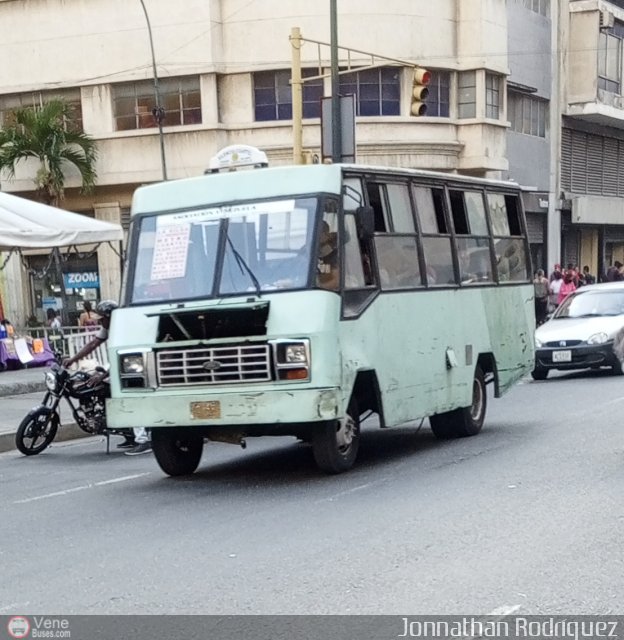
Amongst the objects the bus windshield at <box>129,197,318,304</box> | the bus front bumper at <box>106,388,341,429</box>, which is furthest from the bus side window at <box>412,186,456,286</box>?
the bus front bumper at <box>106,388,341,429</box>

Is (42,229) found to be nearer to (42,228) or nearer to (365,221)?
(42,228)

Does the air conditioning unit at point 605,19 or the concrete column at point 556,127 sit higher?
the air conditioning unit at point 605,19

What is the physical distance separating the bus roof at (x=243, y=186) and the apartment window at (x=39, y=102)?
948 inches

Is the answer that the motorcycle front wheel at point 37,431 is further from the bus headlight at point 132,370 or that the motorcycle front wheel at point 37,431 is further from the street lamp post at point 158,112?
the street lamp post at point 158,112

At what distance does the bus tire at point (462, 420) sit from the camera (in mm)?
12836

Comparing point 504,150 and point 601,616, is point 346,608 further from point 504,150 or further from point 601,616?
point 504,150

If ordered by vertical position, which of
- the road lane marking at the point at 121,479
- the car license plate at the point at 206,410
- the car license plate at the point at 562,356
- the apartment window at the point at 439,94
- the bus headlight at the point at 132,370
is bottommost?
the car license plate at the point at 562,356

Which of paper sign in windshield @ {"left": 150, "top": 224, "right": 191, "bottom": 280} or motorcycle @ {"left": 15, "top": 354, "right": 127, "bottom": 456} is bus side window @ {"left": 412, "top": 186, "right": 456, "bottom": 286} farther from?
motorcycle @ {"left": 15, "top": 354, "right": 127, "bottom": 456}

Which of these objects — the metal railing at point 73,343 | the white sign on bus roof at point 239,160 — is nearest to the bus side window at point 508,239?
the white sign on bus roof at point 239,160

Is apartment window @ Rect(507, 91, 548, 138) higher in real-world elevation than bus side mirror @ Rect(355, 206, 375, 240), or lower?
higher

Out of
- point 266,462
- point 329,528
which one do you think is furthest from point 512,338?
point 329,528

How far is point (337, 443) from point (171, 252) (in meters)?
2.25

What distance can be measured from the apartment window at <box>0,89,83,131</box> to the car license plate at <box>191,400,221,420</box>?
25.5m

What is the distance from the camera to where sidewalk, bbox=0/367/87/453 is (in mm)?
14590
